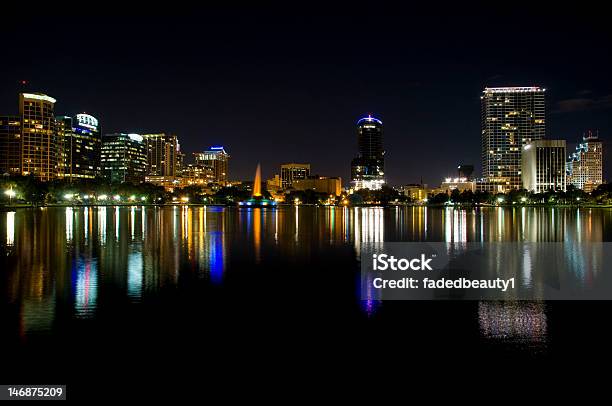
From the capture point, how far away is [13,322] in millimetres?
13844

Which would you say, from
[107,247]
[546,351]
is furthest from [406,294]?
[107,247]

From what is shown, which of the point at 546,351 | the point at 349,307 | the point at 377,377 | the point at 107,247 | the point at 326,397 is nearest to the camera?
the point at 326,397

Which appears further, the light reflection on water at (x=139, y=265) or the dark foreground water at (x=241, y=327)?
the light reflection on water at (x=139, y=265)

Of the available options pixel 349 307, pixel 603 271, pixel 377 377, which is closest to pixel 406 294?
pixel 349 307

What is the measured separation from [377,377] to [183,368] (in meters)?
4.03

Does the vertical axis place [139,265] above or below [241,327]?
above

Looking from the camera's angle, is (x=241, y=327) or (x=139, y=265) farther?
(x=139, y=265)

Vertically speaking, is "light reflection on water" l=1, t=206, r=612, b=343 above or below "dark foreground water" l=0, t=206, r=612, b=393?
above

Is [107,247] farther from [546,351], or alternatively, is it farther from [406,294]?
[546,351]

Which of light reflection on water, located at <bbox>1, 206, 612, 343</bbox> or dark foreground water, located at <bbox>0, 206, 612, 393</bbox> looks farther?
light reflection on water, located at <bbox>1, 206, 612, 343</bbox>

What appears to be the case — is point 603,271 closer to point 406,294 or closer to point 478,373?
point 406,294

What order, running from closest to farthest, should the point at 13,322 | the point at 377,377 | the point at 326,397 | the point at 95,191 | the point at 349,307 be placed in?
1. the point at 326,397
2. the point at 377,377
3. the point at 13,322
4. the point at 349,307
5. the point at 95,191

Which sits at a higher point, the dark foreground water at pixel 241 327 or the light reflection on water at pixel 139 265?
the light reflection on water at pixel 139 265

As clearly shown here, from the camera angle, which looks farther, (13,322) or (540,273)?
(540,273)
